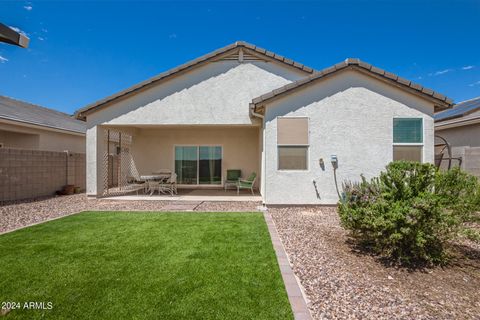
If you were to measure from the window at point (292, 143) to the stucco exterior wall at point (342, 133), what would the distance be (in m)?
0.20

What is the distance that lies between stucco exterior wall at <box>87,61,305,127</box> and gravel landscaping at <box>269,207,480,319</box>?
6940mm

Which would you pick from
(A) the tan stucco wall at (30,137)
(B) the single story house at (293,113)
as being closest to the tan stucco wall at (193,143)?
(B) the single story house at (293,113)

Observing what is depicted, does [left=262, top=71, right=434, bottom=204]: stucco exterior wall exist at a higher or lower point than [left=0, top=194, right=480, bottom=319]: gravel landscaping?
higher

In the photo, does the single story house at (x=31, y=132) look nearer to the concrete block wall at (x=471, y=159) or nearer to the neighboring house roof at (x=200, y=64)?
the neighboring house roof at (x=200, y=64)

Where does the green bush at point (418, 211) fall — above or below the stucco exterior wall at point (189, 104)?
below

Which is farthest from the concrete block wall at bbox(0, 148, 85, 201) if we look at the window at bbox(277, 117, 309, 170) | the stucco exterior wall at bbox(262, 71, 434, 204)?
the window at bbox(277, 117, 309, 170)

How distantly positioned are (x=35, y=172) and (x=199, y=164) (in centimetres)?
828

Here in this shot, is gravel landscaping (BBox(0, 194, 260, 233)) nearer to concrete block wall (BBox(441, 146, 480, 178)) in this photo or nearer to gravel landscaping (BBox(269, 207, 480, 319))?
gravel landscaping (BBox(269, 207, 480, 319))

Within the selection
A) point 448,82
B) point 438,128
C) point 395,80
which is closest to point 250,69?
point 395,80

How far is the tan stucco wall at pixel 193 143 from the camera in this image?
14.2 m

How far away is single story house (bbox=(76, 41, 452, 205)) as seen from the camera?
8922 mm

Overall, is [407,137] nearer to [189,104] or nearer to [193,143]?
[189,104]

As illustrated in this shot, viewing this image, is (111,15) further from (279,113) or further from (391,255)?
(391,255)

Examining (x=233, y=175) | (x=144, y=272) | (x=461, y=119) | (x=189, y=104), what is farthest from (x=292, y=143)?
(x=461, y=119)
